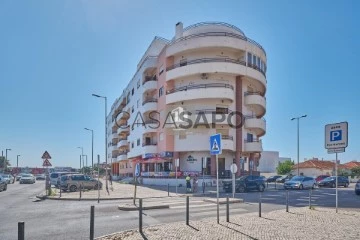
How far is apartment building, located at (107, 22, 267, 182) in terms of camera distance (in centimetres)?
4272

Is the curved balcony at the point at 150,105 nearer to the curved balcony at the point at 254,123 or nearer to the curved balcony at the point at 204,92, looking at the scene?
the curved balcony at the point at 204,92

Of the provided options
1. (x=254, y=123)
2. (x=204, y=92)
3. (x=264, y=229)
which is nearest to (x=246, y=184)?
(x=204, y=92)

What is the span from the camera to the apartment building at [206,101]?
42719 mm

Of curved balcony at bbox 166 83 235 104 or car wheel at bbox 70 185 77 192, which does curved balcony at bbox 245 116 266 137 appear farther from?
car wheel at bbox 70 185 77 192

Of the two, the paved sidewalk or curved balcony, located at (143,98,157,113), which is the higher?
curved balcony, located at (143,98,157,113)

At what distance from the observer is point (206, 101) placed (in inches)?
1716

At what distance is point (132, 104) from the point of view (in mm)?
65438

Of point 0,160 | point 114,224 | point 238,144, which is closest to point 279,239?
point 114,224

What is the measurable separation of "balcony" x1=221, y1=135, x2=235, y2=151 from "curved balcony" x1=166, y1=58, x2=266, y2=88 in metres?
7.95

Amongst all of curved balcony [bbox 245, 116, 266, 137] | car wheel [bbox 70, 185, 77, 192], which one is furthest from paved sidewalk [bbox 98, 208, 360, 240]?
curved balcony [bbox 245, 116, 266, 137]

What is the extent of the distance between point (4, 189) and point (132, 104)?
113 ft

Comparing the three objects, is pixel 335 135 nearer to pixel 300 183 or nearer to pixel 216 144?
pixel 216 144

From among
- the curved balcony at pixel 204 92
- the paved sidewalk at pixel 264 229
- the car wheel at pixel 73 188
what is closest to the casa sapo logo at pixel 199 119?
the curved balcony at pixel 204 92

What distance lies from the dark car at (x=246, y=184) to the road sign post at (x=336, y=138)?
17170 millimetres
